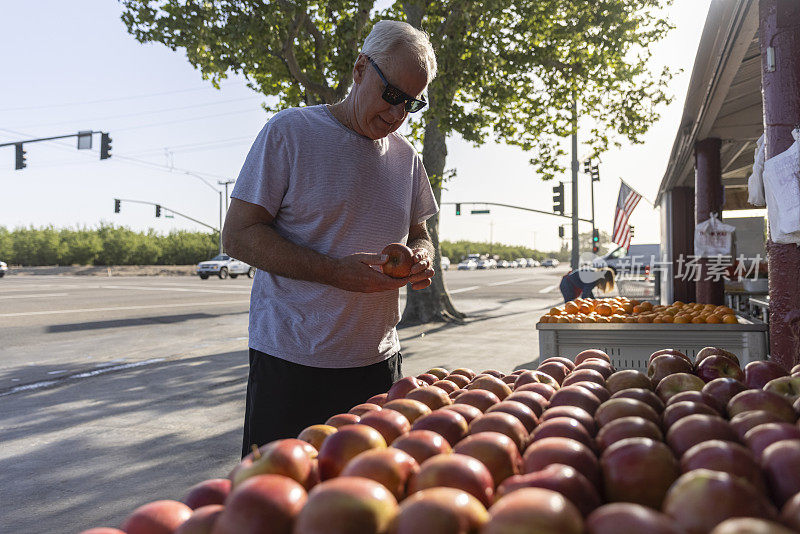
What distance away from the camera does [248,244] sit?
198cm

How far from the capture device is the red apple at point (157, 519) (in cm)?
102

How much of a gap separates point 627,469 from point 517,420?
13.5 inches

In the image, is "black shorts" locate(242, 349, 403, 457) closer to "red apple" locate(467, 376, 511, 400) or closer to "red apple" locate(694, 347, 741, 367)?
"red apple" locate(467, 376, 511, 400)

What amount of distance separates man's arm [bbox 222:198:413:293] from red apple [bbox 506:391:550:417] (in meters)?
0.59

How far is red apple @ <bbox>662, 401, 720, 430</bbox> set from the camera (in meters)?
1.35

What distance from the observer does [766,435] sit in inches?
45.1

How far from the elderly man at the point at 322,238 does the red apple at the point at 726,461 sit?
112 centimetres

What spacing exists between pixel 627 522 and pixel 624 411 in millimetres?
649

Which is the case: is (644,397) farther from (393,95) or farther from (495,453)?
(393,95)

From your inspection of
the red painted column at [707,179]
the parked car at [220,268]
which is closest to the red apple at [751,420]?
the red painted column at [707,179]

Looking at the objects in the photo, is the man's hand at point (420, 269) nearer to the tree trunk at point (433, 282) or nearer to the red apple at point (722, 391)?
the red apple at point (722, 391)

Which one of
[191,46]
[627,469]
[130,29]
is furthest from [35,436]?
[130,29]

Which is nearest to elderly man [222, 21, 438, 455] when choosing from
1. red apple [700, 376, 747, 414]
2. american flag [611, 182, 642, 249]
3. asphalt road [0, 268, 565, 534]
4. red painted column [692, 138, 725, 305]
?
red apple [700, 376, 747, 414]

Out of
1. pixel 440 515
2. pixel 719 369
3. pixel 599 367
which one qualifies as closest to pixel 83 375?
pixel 599 367
